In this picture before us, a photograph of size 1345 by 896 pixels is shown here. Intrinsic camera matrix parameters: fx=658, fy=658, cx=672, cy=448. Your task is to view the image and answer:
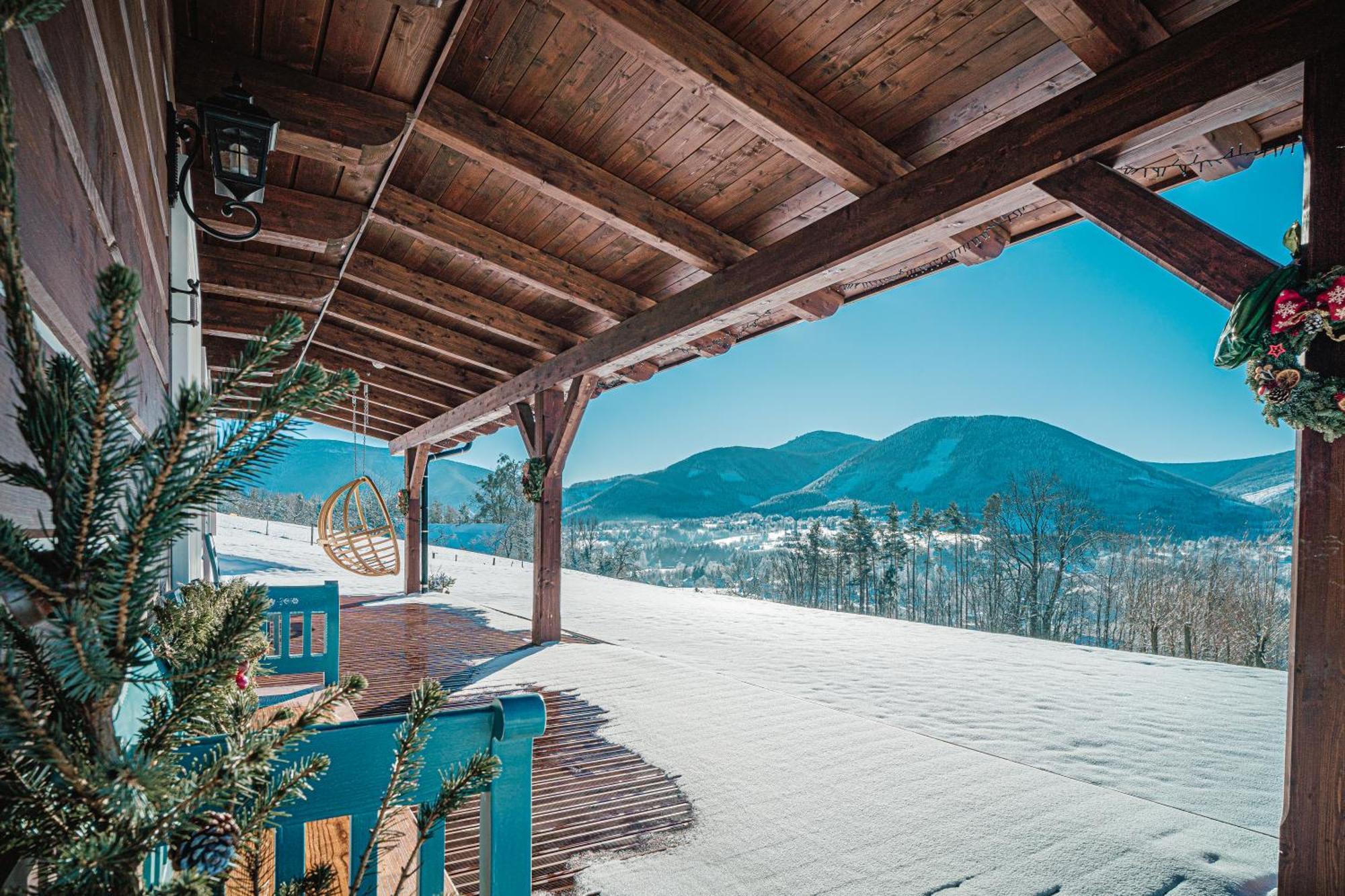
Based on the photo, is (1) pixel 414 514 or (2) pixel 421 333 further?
(1) pixel 414 514

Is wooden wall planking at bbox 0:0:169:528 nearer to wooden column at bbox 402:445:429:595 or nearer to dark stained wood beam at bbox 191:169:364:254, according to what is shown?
dark stained wood beam at bbox 191:169:364:254

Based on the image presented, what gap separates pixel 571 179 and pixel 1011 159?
182 centimetres

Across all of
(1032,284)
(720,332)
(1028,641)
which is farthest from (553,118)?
(1032,284)

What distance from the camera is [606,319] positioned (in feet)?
15.4

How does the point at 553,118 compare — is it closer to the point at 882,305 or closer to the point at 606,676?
the point at 606,676

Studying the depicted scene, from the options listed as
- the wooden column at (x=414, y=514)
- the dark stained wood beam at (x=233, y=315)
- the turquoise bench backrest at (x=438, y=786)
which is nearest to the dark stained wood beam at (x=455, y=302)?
the dark stained wood beam at (x=233, y=315)

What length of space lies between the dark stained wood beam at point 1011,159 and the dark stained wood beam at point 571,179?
8.7 inches

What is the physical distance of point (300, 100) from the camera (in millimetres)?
2209

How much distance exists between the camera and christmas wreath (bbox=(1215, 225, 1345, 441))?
155 centimetres

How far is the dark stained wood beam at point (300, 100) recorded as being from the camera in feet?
6.99

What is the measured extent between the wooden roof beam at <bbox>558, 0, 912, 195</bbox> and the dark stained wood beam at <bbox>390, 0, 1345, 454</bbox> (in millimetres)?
202

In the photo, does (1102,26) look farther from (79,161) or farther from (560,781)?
(560,781)

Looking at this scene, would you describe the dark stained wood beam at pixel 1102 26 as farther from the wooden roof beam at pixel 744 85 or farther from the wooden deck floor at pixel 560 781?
the wooden deck floor at pixel 560 781

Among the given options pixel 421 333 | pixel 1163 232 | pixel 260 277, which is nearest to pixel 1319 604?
pixel 1163 232
